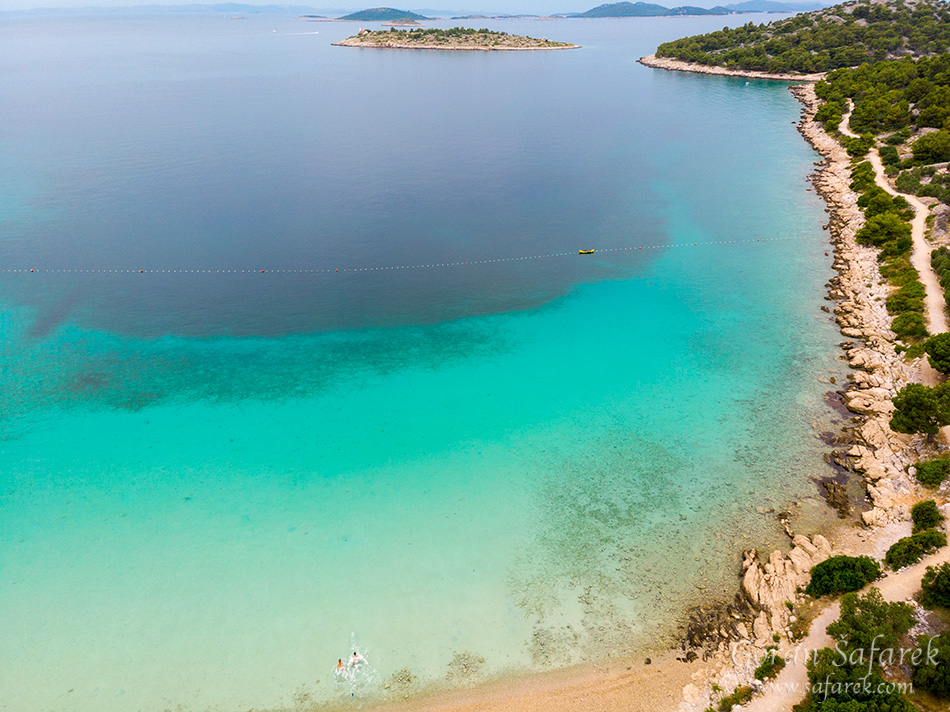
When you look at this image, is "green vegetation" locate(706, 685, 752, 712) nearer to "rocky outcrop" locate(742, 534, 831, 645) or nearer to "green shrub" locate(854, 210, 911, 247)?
"rocky outcrop" locate(742, 534, 831, 645)

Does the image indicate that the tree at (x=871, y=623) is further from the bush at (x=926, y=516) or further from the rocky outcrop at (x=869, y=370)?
the rocky outcrop at (x=869, y=370)

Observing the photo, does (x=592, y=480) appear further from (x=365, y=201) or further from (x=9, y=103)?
(x=9, y=103)

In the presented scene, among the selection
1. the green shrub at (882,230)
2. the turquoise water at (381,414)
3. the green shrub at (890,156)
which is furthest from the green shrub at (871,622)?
the green shrub at (890,156)

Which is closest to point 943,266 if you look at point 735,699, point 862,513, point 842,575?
point 862,513

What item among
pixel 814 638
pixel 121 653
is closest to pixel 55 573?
pixel 121 653

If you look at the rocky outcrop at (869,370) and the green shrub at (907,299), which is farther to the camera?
the green shrub at (907,299)
